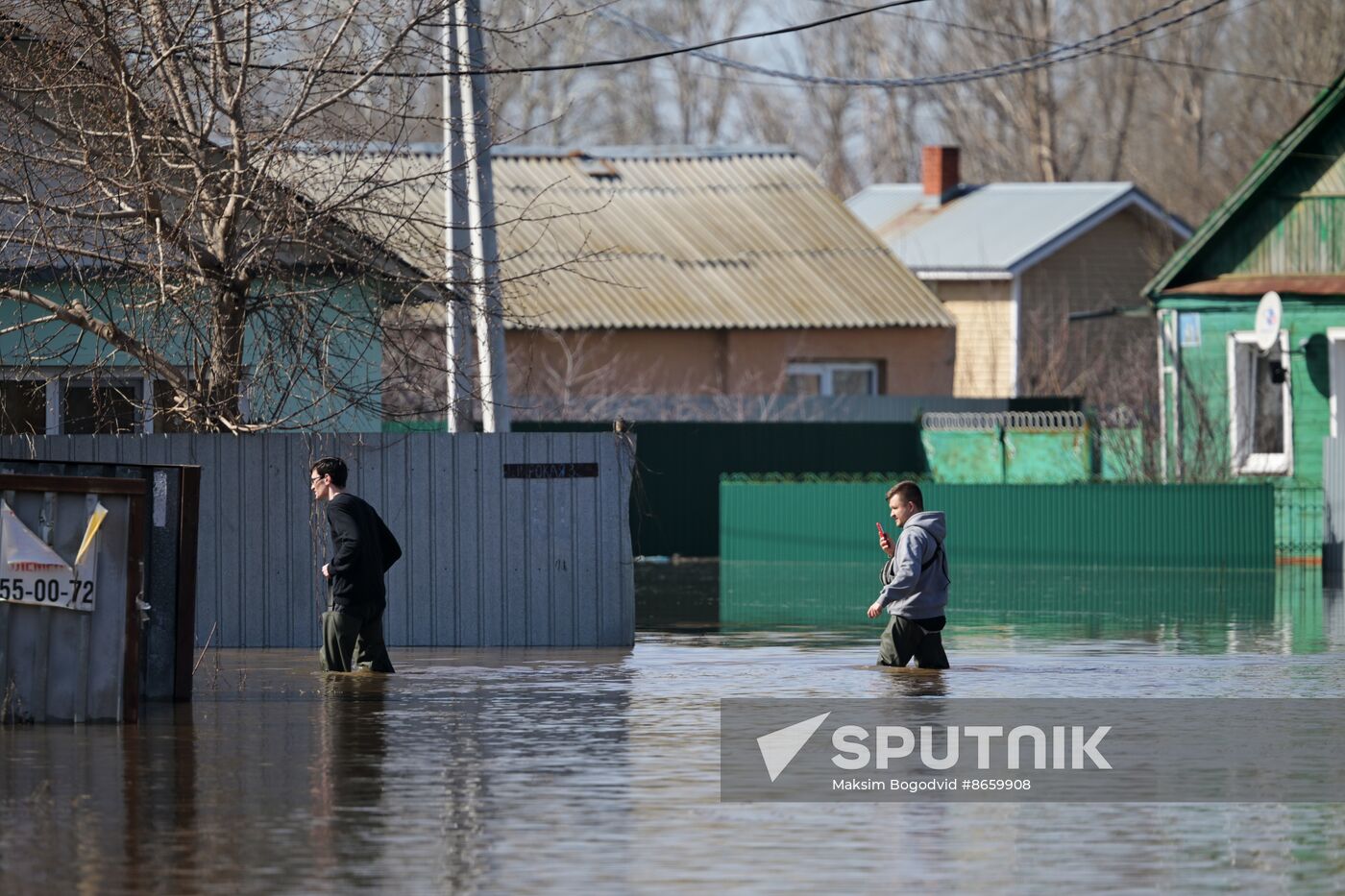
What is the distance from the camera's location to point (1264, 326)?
1128 inches

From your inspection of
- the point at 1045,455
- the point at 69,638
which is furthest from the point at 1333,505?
the point at 69,638

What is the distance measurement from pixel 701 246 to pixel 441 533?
78.0ft

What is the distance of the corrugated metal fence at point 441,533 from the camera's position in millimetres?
17469

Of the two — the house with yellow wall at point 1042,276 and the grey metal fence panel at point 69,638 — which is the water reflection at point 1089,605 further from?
the house with yellow wall at point 1042,276

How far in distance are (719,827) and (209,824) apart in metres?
2.07

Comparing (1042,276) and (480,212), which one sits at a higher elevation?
(1042,276)

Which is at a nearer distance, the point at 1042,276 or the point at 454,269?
the point at 454,269

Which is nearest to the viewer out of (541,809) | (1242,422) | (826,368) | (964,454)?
(541,809)

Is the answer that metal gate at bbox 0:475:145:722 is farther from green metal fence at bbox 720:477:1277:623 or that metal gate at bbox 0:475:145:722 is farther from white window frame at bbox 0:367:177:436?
green metal fence at bbox 720:477:1277:623

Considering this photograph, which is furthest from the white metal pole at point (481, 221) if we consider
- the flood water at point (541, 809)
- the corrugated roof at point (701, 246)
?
the corrugated roof at point (701, 246)

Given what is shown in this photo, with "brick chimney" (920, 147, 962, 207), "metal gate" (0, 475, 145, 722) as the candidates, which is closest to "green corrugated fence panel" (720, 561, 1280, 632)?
"metal gate" (0, 475, 145, 722)

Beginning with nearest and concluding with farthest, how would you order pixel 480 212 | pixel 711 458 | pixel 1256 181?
1. pixel 480 212
2. pixel 1256 181
3. pixel 711 458

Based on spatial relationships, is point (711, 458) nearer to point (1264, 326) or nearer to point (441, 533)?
point (1264, 326)

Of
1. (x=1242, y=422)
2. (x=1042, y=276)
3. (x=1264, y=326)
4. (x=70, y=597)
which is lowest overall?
(x=70, y=597)
